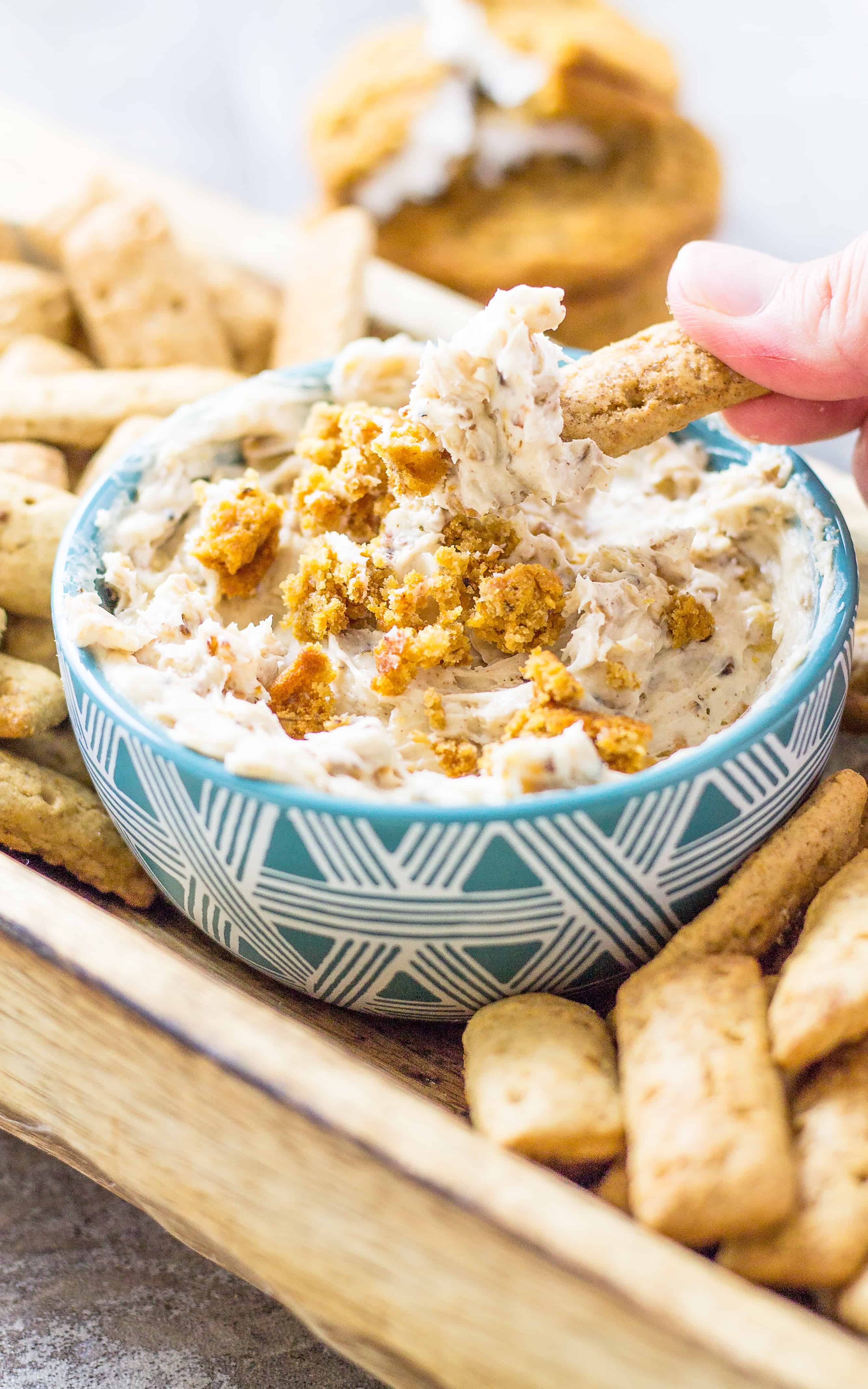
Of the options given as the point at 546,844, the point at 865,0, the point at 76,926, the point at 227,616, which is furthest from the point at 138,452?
the point at 865,0

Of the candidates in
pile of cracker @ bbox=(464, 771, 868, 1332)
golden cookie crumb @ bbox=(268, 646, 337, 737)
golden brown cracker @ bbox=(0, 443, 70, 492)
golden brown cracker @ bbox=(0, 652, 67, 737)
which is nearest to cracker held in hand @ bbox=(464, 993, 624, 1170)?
pile of cracker @ bbox=(464, 771, 868, 1332)

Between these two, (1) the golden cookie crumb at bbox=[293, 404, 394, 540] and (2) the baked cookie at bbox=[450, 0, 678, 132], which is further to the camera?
(2) the baked cookie at bbox=[450, 0, 678, 132]

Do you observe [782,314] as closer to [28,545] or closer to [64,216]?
[28,545]

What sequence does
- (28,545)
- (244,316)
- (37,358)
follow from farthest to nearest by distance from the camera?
(244,316) < (37,358) < (28,545)

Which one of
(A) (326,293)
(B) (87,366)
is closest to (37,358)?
(B) (87,366)

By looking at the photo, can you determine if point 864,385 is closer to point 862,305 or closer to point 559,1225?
point 862,305

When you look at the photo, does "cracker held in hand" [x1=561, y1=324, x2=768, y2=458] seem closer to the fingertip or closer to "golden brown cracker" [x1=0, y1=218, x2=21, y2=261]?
the fingertip
